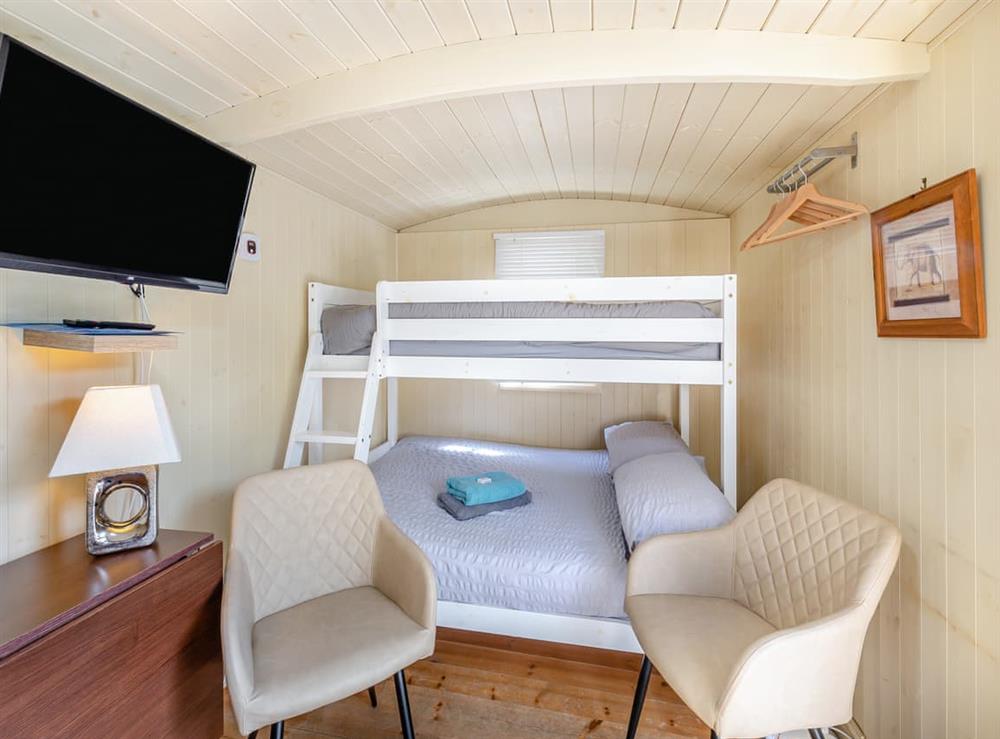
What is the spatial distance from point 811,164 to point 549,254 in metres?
1.87

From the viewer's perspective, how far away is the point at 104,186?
1.30 metres

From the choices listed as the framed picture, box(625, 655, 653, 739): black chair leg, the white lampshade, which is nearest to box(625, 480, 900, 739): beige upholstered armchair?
box(625, 655, 653, 739): black chair leg

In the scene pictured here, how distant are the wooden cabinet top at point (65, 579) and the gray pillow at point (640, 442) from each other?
75.9 inches

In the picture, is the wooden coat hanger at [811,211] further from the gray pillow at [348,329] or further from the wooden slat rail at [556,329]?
the gray pillow at [348,329]

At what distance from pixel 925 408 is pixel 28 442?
2509mm

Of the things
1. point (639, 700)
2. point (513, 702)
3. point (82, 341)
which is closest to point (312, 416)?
point (82, 341)

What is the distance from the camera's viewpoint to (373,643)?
1364mm

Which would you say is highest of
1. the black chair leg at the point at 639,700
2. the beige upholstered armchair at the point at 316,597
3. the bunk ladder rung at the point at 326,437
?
the bunk ladder rung at the point at 326,437

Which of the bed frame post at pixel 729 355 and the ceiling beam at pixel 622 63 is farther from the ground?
the ceiling beam at pixel 622 63

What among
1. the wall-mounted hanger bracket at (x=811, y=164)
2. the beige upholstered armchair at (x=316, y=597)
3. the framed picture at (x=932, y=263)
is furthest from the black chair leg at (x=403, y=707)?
the wall-mounted hanger bracket at (x=811, y=164)

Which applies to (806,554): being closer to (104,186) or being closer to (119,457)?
(119,457)

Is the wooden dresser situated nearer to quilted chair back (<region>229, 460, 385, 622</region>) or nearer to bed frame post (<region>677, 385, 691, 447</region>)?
quilted chair back (<region>229, 460, 385, 622</region>)

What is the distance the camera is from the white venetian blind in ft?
11.4

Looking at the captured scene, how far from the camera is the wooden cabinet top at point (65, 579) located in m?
1.02
